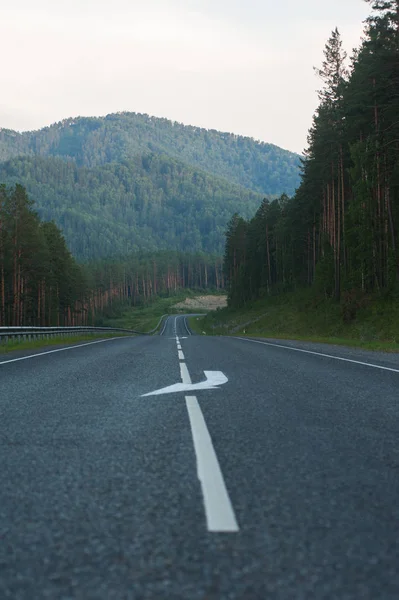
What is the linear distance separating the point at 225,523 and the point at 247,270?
91.2 meters

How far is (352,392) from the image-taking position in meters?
7.66

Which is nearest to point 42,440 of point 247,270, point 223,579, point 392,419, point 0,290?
point 223,579

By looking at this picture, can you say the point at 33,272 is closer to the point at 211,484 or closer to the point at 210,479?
the point at 210,479

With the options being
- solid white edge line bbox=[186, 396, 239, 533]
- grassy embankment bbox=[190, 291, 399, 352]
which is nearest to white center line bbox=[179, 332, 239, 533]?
solid white edge line bbox=[186, 396, 239, 533]

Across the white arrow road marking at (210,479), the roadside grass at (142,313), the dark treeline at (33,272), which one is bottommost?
the roadside grass at (142,313)

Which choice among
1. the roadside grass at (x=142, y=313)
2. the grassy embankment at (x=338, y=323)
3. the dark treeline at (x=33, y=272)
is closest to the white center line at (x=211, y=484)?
the grassy embankment at (x=338, y=323)

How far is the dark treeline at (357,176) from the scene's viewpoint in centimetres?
2894

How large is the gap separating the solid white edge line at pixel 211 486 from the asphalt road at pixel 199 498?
0.01 metres

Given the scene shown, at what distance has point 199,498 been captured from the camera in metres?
3.09

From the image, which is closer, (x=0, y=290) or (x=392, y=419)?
(x=392, y=419)

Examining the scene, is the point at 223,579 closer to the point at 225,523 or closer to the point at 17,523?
the point at 225,523

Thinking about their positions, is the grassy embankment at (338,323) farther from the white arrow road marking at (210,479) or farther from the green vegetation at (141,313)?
the green vegetation at (141,313)

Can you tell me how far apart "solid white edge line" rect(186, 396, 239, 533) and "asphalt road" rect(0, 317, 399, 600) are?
1 cm

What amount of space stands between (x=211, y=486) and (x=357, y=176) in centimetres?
4093
